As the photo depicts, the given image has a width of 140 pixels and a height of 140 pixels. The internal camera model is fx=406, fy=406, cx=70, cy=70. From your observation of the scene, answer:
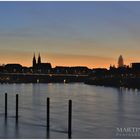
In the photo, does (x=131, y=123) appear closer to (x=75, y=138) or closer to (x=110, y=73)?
(x=75, y=138)

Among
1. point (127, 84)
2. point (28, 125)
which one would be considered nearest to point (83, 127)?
point (28, 125)

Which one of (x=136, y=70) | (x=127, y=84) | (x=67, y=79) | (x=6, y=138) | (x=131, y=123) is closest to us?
(x=6, y=138)

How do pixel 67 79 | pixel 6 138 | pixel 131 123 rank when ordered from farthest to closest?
pixel 67 79, pixel 131 123, pixel 6 138

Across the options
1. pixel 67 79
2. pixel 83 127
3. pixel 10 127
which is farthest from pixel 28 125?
pixel 67 79

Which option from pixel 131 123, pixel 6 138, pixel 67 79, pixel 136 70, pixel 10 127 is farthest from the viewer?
pixel 67 79

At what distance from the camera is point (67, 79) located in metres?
180

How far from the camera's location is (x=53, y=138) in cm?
1809

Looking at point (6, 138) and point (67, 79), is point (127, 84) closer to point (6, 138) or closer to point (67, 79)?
point (67, 79)

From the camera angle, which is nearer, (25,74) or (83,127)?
(83,127)

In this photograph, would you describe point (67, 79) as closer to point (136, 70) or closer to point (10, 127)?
point (136, 70)

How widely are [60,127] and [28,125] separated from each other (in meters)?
1.82

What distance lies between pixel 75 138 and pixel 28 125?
4.43 m

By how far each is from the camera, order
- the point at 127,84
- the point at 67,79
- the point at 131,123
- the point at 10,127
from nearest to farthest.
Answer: the point at 10,127
the point at 131,123
the point at 127,84
the point at 67,79

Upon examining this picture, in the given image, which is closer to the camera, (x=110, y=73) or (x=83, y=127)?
(x=83, y=127)
